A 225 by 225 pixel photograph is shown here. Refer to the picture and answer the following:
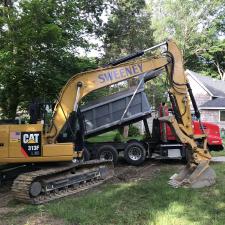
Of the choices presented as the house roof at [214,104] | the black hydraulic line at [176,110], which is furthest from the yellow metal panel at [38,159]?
the house roof at [214,104]

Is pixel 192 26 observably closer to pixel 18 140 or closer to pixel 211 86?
pixel 211 86

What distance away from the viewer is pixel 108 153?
1549 cm

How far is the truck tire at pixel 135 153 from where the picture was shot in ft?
50.7

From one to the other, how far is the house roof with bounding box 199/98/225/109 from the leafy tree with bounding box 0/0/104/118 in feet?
62.1

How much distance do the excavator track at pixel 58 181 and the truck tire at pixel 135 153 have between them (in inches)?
115

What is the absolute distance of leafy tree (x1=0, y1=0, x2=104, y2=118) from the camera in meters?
16.4

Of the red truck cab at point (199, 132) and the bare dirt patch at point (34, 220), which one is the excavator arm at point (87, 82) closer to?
the bare dirt patch at point (34, 220)

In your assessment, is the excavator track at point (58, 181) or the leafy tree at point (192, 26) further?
the leafy tree at point (192, 26)

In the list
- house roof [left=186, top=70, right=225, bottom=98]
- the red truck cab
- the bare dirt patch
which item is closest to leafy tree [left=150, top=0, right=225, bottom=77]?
house roof [left=186, top=70, right=225, bottom=98]

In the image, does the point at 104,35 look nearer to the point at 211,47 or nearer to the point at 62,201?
the point at 62,201

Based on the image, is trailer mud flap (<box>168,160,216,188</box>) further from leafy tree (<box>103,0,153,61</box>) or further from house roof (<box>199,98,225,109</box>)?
house roof (<box>199,98,225,109</box>)

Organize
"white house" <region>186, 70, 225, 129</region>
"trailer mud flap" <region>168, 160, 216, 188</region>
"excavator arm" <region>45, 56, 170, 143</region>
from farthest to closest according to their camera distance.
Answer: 1. "white house" <region>186, 70, 225, 129</region>
2. "excavator arm" <region>45, 56, 170, 143</region>
3. "trailer mud flap" <region>168, 160, 216, 188</region>

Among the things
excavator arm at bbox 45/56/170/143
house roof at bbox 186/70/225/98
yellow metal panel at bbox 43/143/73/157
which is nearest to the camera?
yellow metal panel at bbox 43/143/73/157

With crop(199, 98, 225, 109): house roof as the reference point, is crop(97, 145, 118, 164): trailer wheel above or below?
below
